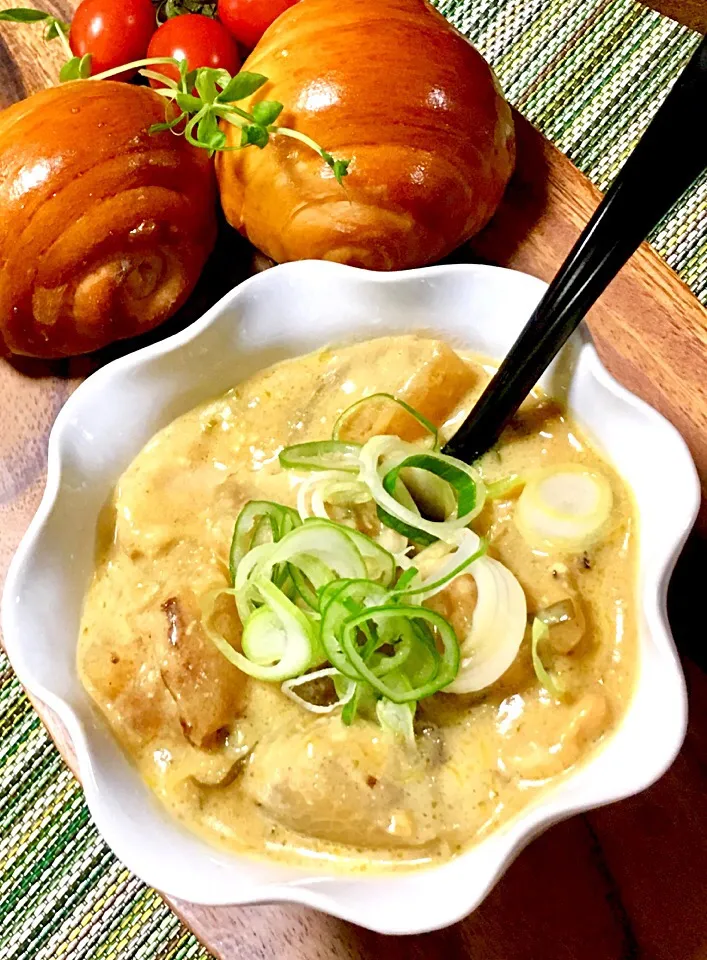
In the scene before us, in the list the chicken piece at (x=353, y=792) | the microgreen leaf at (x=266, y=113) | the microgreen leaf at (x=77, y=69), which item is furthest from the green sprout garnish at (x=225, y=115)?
the chicken piece at (x=353, y=792)

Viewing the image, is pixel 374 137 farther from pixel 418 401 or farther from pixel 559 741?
pixel 559 741

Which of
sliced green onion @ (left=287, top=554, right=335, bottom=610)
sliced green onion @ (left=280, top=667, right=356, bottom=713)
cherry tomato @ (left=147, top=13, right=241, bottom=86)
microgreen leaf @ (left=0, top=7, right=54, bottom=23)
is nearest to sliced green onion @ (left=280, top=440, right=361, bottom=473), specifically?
sliced green onion @ (left=287, top=554, right=335, bottom=610)

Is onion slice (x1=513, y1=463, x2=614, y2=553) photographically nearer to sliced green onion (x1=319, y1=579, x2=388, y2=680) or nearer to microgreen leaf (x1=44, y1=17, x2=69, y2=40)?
sliced green onion (x1=319, y1=579, x2=388, y2=680)

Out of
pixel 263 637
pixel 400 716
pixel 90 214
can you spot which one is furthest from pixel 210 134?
pixel 400 716

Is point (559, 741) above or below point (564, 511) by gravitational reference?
below

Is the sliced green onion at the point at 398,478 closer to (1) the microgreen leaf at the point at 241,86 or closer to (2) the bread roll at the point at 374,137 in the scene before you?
(2) the bread roll at the point at 374,137

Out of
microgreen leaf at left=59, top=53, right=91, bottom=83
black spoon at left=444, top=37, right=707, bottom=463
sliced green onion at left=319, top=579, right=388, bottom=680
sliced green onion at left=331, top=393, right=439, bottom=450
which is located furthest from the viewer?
microgreen leaf at left=59, top=53, right=91, bottom=83
